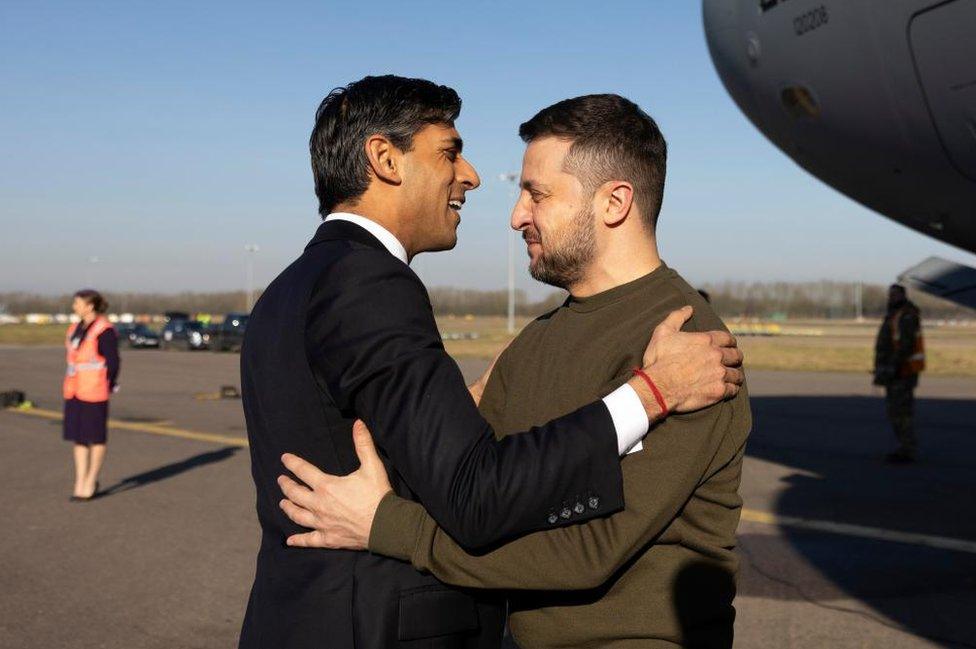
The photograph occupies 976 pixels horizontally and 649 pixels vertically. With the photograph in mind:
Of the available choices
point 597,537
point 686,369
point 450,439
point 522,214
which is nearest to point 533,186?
point 522,214

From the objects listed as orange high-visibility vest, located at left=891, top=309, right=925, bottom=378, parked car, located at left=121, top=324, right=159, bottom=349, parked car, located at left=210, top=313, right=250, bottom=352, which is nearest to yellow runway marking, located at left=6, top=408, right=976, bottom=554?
orange high-visibility vest, located at left=891, top=309, right=925, bottom=378

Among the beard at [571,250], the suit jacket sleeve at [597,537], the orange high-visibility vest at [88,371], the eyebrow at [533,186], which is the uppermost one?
the eyebrow at [533,186]

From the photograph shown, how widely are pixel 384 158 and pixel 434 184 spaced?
14 cm

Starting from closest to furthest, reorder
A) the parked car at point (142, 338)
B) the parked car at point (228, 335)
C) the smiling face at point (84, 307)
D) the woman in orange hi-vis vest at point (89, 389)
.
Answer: the woman in orange hi-vis vest at point (89, 389) → the smiling face at point (84, 307) → the parked car at point (228, 335) → the parked car at point (142, 338)

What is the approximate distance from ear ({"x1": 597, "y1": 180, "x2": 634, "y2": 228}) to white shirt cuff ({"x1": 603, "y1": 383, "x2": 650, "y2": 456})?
1.55 ft

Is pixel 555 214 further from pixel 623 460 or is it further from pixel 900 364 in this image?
pixel 900 364

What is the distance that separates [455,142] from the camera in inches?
97.2

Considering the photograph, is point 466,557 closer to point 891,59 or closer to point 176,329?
point 891,59

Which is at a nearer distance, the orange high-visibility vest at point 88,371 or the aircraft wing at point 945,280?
the aircraft wing at point 945,280

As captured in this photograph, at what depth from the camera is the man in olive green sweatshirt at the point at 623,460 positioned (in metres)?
2.04

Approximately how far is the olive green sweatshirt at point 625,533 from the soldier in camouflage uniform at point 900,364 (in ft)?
35.7

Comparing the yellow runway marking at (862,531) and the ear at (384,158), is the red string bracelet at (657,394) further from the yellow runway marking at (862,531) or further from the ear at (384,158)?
the yellow runway marking at (862,531)

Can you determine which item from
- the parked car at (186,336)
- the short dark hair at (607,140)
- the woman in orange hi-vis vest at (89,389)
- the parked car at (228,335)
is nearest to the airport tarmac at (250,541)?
the woman in orange hi-vis vest at (89,389)

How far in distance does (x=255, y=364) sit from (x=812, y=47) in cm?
567
